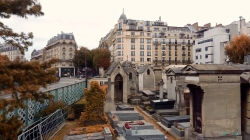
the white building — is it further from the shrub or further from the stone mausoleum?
the shrub

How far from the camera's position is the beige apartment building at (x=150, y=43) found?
6303 centimetres

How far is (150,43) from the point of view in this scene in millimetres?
65375

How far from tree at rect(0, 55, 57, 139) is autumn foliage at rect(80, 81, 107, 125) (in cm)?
891

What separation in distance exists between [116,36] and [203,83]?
176ft

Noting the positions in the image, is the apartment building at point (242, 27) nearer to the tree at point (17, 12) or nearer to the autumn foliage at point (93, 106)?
the autumn foliage at point (93, 106)

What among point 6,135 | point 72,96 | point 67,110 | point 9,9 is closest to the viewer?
point 6,135

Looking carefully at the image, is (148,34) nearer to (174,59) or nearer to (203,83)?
(174,59)

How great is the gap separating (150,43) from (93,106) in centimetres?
5199

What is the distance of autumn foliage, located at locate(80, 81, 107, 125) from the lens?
15.5 metres

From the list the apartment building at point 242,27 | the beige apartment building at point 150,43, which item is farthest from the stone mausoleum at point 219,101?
the beige apartment building at point 150,43

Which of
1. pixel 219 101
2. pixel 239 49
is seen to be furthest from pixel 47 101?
pixel 239 49

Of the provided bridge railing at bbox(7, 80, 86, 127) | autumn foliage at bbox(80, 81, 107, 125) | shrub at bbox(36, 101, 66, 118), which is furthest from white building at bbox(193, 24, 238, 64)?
shrub at bbox(36, 101, 66, 118)

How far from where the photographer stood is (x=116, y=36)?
63.8m

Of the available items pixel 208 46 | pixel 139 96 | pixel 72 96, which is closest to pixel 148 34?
pixel 208 46
